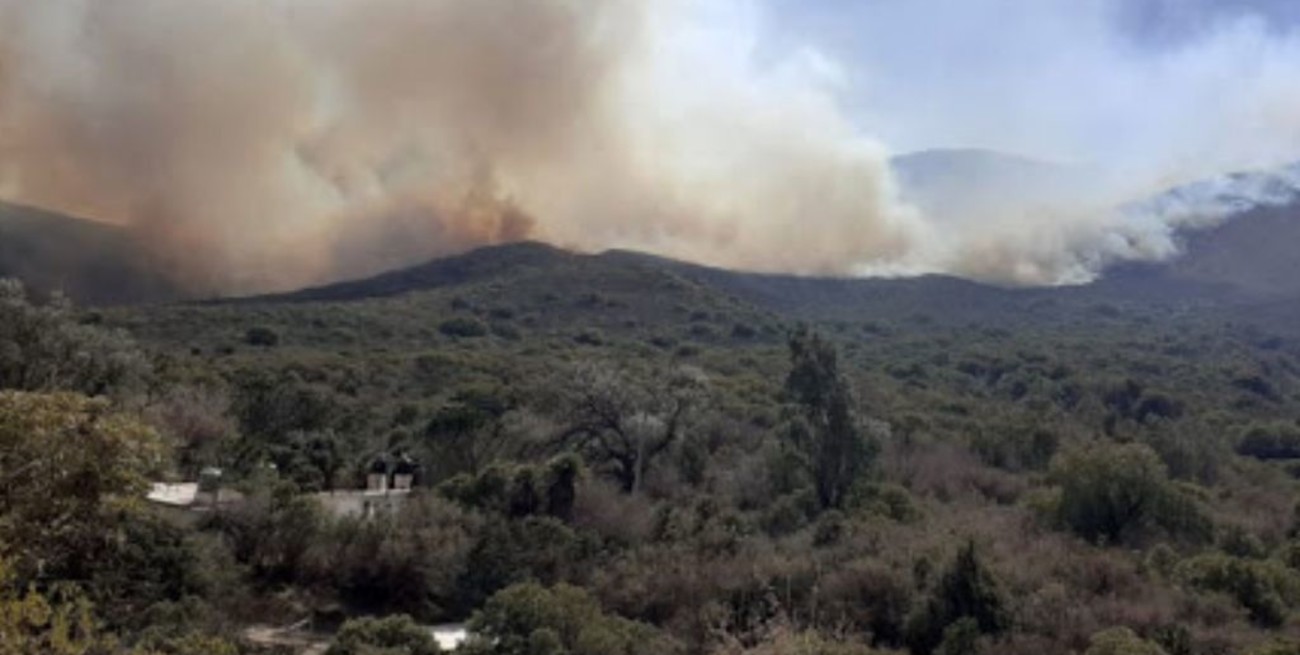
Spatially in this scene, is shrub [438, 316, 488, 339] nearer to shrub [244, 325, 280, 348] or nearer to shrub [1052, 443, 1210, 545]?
shrub [244, 325, 280, 348]

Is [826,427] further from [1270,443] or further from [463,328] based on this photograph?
[463,328]

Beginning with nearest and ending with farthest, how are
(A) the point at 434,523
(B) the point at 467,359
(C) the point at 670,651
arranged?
(C) the point at 670,651 < (A) the point at 434,523 < (B) the point at 467,359

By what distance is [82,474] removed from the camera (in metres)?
13.5

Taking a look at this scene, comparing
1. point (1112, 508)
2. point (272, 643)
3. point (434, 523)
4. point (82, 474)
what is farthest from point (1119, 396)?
point (82, 474)

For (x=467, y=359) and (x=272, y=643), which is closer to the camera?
(x=272, y=643)

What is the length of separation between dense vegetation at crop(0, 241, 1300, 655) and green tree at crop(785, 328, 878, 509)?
0.11 m

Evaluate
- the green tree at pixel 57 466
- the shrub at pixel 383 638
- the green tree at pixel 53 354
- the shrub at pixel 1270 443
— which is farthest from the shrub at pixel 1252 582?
the shrub at pixel 1270 443

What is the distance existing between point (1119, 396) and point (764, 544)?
178ft

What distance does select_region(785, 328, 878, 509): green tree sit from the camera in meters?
44.2

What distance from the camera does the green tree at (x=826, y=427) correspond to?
44.2 meters

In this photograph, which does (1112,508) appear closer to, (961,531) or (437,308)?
(961,531)

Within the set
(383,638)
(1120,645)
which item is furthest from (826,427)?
(383,638)

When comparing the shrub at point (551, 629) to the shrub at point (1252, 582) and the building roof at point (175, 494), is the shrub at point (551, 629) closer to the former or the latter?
the building roof at point (175, 494)

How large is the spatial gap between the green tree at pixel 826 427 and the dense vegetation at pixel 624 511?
0.37ft
